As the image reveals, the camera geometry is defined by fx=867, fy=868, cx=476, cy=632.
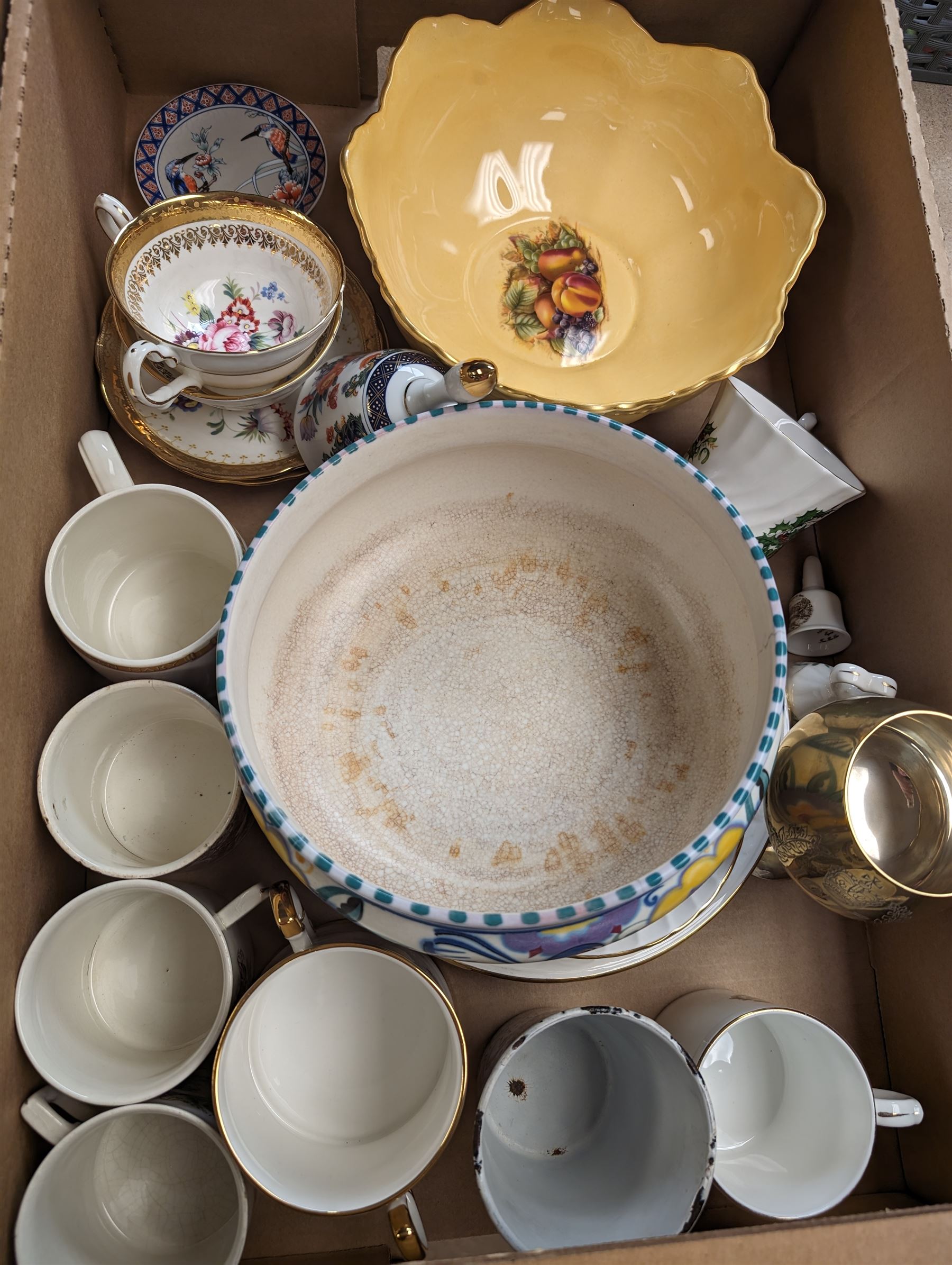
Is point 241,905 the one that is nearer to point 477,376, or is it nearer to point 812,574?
point 477,376

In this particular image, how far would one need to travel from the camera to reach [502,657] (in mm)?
537

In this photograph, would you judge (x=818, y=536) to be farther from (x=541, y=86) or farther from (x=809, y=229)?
(x=541, y=86)

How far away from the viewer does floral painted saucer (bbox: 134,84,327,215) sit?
0.69m

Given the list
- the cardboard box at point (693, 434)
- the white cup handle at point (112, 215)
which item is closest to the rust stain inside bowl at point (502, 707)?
the cardboard box at point (693, 434)

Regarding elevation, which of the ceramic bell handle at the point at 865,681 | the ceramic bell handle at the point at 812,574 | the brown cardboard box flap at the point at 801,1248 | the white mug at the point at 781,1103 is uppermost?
the ceramic bell handle at the point at 865,681

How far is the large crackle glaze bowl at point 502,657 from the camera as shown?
1.53ft

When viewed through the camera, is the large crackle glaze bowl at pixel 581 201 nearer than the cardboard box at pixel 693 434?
No

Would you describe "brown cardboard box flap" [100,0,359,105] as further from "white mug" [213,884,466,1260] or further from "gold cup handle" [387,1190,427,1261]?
"gold cup handle" [387,1190,427,1261]

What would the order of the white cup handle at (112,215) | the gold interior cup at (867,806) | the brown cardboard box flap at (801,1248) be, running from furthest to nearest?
the white cup handle at (112,215) < the gold interior cup at (867,806) < the brown cardboard box flap at (801,1248)

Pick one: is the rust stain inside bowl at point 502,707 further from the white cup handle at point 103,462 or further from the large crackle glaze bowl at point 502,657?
the white cup handle at point 103,462

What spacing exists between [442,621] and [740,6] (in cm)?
55

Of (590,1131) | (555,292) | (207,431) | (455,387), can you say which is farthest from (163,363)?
(590,1131)

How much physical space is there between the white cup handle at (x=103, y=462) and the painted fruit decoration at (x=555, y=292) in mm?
312

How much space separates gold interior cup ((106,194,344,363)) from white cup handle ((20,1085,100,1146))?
1.55ft
